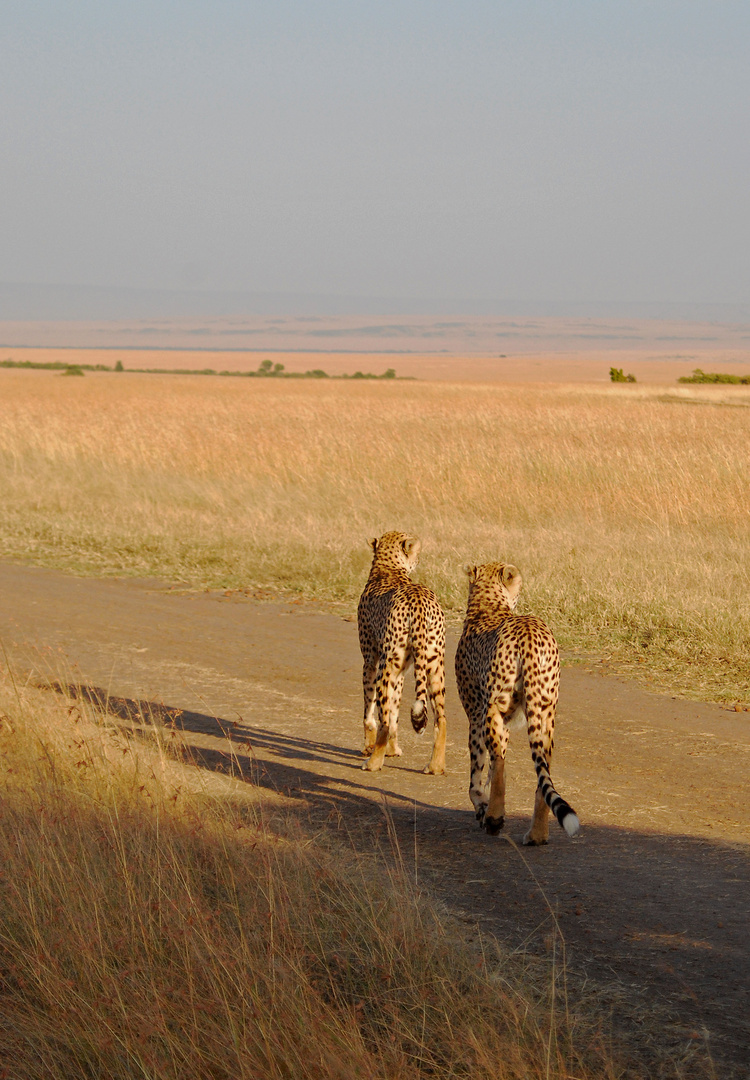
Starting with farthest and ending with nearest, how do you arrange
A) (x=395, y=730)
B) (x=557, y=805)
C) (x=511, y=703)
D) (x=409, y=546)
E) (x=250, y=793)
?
(x=409, y=546) < (x=395, y=730) < (x=250, y=793) < (x=511, y=703) < (x=557, y=805)

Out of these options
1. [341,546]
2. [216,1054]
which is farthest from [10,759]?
[341,546]

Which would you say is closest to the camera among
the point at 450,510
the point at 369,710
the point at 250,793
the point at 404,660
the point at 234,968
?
the point at 234,968

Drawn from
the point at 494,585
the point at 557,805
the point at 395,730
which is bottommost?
the point at 395,730

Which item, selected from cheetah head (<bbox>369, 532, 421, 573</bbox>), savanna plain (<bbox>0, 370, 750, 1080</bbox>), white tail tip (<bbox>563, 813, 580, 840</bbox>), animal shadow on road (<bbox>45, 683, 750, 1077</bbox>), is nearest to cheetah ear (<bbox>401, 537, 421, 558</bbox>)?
cheetah head (<bbox>369, 532, 421, 573</bbox>)

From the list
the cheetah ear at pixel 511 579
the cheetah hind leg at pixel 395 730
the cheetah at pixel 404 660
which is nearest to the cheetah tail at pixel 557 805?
the cheetah at pixel 404 660

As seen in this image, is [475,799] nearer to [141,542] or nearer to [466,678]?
[466,678]

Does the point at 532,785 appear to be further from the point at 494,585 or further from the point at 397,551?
the point at 397,551

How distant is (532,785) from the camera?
5.57 m

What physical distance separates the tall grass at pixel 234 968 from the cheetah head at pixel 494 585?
1513 mm

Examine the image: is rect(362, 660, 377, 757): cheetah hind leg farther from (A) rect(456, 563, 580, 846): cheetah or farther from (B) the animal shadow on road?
(A) rect(456, 563, 580, 846): cheetah

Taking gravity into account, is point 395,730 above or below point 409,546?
below

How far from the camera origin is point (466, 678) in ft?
16.8

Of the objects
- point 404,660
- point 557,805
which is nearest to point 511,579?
point 404,660

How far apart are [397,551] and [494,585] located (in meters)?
1.01
